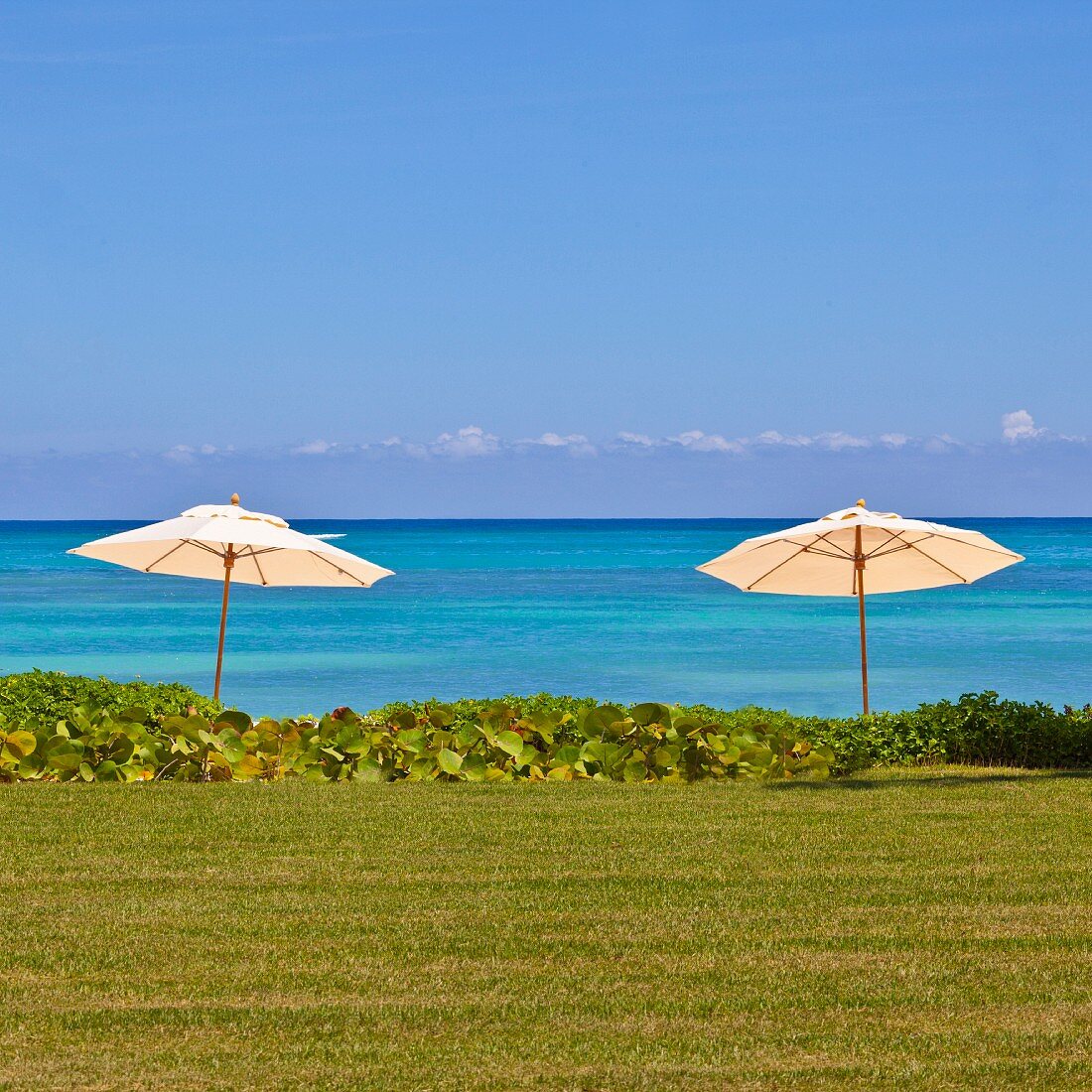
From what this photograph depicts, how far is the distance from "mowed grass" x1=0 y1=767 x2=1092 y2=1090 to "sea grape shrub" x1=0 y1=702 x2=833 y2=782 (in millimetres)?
701

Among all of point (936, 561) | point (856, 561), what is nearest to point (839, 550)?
point (856, 561)

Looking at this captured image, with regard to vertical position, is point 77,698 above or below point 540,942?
above

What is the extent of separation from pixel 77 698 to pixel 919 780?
6692mm

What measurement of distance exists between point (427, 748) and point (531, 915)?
13.4 feet

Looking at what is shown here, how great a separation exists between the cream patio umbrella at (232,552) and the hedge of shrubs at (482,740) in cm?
133

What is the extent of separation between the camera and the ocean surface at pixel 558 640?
24.4 metres

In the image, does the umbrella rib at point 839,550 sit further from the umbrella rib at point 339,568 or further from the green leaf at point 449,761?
the green leaf at point 449,761

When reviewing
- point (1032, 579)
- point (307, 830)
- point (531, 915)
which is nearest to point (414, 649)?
point (307, 830)

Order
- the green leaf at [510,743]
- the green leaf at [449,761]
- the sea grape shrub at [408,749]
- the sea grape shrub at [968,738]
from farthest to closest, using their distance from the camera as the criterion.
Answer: the sea grape shrub at [968,738] → the green leaf at [510,743] → the green leaf at [449,761] → the sea grape shrub at [408,749]

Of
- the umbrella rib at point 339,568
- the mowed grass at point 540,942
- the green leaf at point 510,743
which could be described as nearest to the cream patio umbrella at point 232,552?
the umbrella rib at point 339,568

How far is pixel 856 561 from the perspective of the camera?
12.7 m

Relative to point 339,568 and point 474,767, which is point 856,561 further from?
point 339,568

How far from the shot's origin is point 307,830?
7.82 m

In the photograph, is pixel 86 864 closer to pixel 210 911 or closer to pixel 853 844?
pixel 210 911
